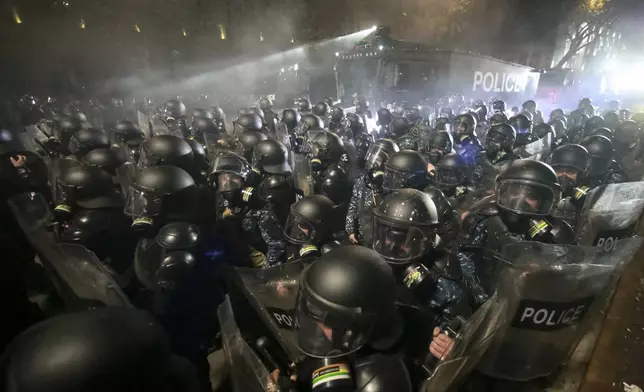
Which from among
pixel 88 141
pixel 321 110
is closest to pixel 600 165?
pixel 321 110

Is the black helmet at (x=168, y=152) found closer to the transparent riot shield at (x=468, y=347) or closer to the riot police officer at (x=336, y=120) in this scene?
the transparent riot shield at (x=468, y=347)

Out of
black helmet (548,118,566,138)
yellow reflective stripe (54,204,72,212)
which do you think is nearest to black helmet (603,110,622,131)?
black helmet (548,118,566,138)

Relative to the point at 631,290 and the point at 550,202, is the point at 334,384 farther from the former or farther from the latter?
the point at 550,202

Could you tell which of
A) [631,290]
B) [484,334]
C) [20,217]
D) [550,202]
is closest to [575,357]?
[550,202]

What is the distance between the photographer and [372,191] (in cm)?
609

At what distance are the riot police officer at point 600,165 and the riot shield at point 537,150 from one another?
5.77 ft

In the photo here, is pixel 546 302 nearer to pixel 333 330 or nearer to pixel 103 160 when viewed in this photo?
pixel 333 330

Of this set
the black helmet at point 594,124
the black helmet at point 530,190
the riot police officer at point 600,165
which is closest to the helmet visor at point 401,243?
the black helmet at point 530,190

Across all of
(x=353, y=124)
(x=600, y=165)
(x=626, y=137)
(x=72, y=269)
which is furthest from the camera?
(x=353, y=124)

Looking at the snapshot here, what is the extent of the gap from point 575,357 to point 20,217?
688 centimetres

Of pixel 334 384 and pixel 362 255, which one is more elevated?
pixel 362 255

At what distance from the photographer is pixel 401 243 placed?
334 centimetres

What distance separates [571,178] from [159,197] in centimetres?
576

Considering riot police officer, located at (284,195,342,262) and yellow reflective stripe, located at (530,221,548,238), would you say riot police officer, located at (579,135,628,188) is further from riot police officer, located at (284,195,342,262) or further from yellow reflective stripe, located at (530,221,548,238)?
riot police officer, located at (284,195,342,262)
